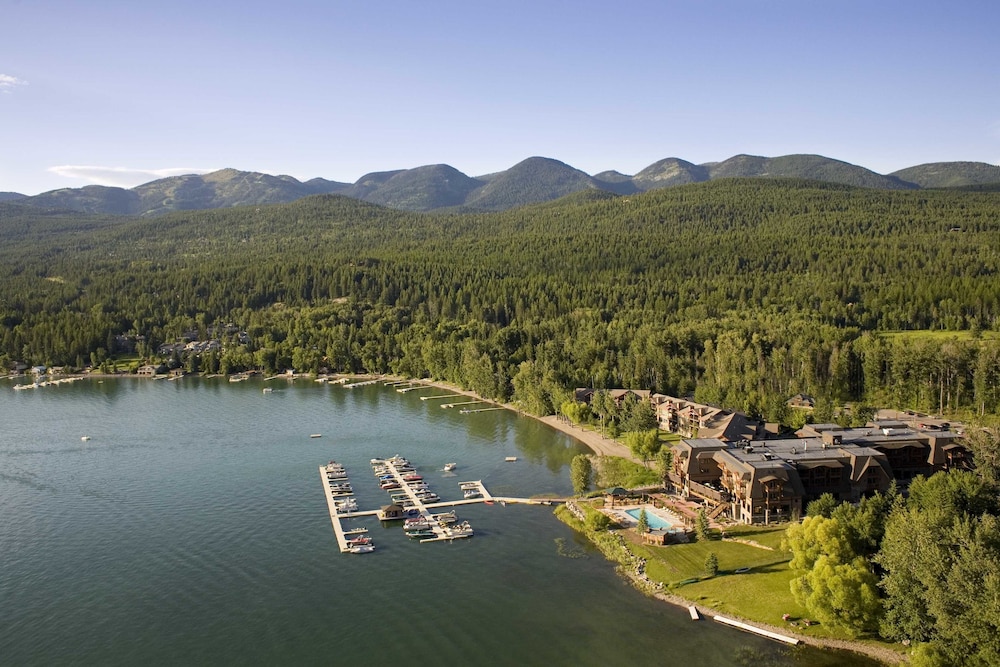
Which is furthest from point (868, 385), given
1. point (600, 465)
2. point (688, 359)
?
point (600, 465)

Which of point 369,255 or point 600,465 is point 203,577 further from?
point 369,255

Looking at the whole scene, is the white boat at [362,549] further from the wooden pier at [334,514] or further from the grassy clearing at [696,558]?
the grassy clearing at [696,558]

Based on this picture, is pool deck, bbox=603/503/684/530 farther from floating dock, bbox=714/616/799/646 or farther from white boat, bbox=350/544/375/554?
white boat, bbox=350/544/375/554

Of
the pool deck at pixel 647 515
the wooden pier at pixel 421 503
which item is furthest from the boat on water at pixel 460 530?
the pool deck at pixel 647 515

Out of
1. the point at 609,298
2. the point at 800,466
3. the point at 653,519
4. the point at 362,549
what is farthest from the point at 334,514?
the point at 609,298

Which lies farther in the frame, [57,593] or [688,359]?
[688,359]

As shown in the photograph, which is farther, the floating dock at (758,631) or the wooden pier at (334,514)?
the wooden pier at (334,514)

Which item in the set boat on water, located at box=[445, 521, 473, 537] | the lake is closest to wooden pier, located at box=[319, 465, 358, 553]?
the lake
